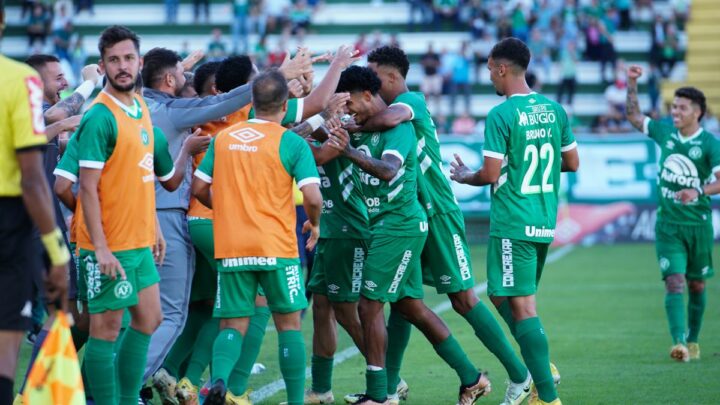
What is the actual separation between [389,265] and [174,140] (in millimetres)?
1855

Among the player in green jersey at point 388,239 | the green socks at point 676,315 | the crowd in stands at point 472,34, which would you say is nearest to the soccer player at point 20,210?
the player in green jersey at point 388,239

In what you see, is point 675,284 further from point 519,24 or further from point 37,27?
point 37,27

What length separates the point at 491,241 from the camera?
27.3 ft

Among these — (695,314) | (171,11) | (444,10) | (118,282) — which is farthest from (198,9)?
(118,282)

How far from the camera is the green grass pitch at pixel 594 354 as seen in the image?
359 inches

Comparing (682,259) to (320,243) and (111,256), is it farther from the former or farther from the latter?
(111,256)

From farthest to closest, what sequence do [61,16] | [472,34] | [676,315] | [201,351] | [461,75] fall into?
[61,16] < [472,34] < [461,75] < [676,315] < [201,351]

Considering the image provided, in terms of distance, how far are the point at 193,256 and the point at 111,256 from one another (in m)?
1.92

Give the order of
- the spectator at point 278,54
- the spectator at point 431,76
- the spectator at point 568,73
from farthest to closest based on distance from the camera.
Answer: the spectator at point 568,73 < the spectator at point 431,76 < the spectator at point 278,54

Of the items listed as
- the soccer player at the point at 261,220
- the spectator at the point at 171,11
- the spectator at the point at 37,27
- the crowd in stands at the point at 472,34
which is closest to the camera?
the soccer player at the point at 261,220

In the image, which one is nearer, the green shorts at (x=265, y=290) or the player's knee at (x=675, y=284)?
the green shorts at (x=265, y=290)

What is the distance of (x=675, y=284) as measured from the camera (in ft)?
37.0

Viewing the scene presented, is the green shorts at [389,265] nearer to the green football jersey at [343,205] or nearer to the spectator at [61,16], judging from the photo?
the green football jersey at [343,205]

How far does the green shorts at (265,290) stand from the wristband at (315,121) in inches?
55.4
